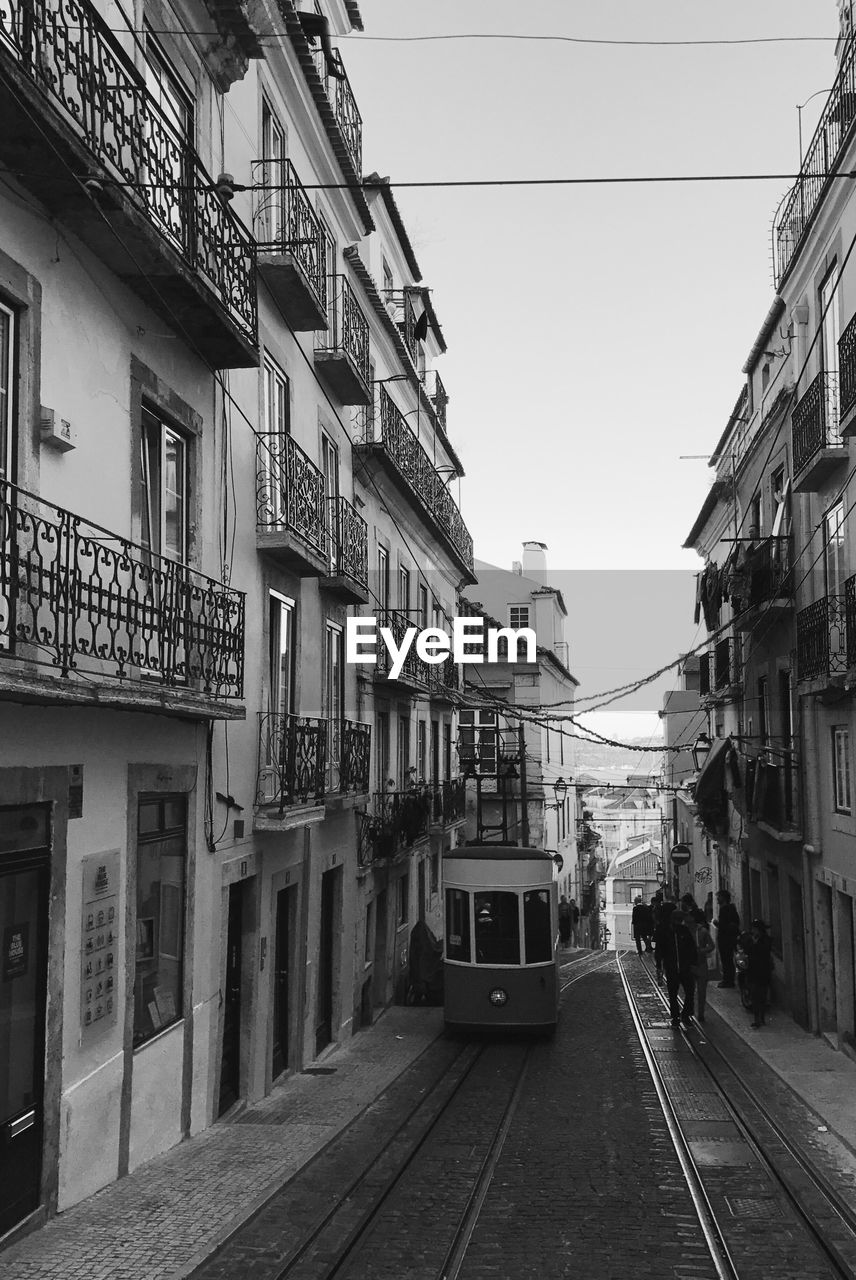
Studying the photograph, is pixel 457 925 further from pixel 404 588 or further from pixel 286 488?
pixel 404 588

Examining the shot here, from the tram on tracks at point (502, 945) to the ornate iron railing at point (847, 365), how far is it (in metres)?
7.61

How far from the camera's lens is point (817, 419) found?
16406mm

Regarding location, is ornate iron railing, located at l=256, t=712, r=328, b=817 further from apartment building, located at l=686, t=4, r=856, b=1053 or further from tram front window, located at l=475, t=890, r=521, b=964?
apartment building, located at l=686, t=4, r=856, b=1053

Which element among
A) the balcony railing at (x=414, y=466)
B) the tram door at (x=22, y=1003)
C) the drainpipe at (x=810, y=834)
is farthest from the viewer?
the balcony railing at (x=414, y=466)

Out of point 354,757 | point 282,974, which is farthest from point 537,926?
point 282,974

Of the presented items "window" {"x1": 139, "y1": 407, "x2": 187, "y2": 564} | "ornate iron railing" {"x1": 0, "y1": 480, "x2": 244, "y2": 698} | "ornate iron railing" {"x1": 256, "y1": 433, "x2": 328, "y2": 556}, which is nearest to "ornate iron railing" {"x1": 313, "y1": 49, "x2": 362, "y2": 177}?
"ornate iron railing" {"x1": 256, "y1": 433, "x2": 328, "y2": 556}

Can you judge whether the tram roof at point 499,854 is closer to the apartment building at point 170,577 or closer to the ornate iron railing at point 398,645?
the apartment building at point 170,577

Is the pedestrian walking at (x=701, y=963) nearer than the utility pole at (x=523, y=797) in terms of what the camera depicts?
Yes

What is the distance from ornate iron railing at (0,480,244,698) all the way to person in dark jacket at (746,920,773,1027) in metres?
10.4

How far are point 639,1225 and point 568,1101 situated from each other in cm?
463

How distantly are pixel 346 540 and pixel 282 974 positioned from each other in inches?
231

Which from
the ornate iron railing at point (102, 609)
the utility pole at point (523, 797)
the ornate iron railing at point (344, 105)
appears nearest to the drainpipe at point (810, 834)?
the utility pole at point (523, 797)

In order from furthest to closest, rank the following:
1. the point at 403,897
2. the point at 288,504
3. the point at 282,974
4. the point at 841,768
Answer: the point at 403,897, the point at 841,768, the point at 282,974, the point at 288,504

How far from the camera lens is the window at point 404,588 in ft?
77.7
